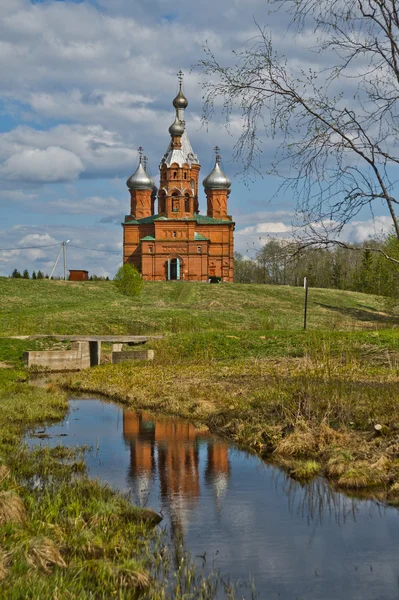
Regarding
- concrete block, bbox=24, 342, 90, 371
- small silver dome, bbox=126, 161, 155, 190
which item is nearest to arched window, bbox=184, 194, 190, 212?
small silver dome, bbox=126, 161, 155, 190

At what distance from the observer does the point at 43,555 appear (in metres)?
5.76

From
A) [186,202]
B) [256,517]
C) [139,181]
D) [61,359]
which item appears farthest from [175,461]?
[139,181]

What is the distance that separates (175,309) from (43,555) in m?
38.3

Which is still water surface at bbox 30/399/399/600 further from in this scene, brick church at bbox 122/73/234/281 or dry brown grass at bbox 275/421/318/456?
brick church at bbox 122/73/234/281

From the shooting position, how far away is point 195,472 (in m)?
9.66

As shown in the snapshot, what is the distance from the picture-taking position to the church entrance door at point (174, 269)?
79.9m

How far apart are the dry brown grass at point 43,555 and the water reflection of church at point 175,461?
5.25ft

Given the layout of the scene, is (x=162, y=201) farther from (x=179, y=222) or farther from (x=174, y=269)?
(x=174, y=269)

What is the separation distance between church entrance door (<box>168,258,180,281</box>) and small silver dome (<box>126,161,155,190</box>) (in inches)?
492

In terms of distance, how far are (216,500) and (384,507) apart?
1.95 metres

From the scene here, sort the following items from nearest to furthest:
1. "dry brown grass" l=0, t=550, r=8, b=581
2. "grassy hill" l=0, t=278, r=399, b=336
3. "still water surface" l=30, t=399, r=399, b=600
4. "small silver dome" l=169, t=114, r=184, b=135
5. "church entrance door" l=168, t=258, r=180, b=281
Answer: "dry brown grass" l=0, t=550, r=8, b=581 → "still water surface" l=30, t=399, r=399, b=600 → "grassy hill" l=0, t=278, r=399, b=336 → "church entrance door" l=168, t=258, r=180, b=281 → "small silver dome" l=169, t=114, r=184, b=135

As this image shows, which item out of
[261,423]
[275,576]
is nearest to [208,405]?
[261,423]

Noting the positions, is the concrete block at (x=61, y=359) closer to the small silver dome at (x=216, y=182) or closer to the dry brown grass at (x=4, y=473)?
the dry brown grass at (x=4, y=473)

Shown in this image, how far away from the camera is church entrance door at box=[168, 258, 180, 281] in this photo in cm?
7994
